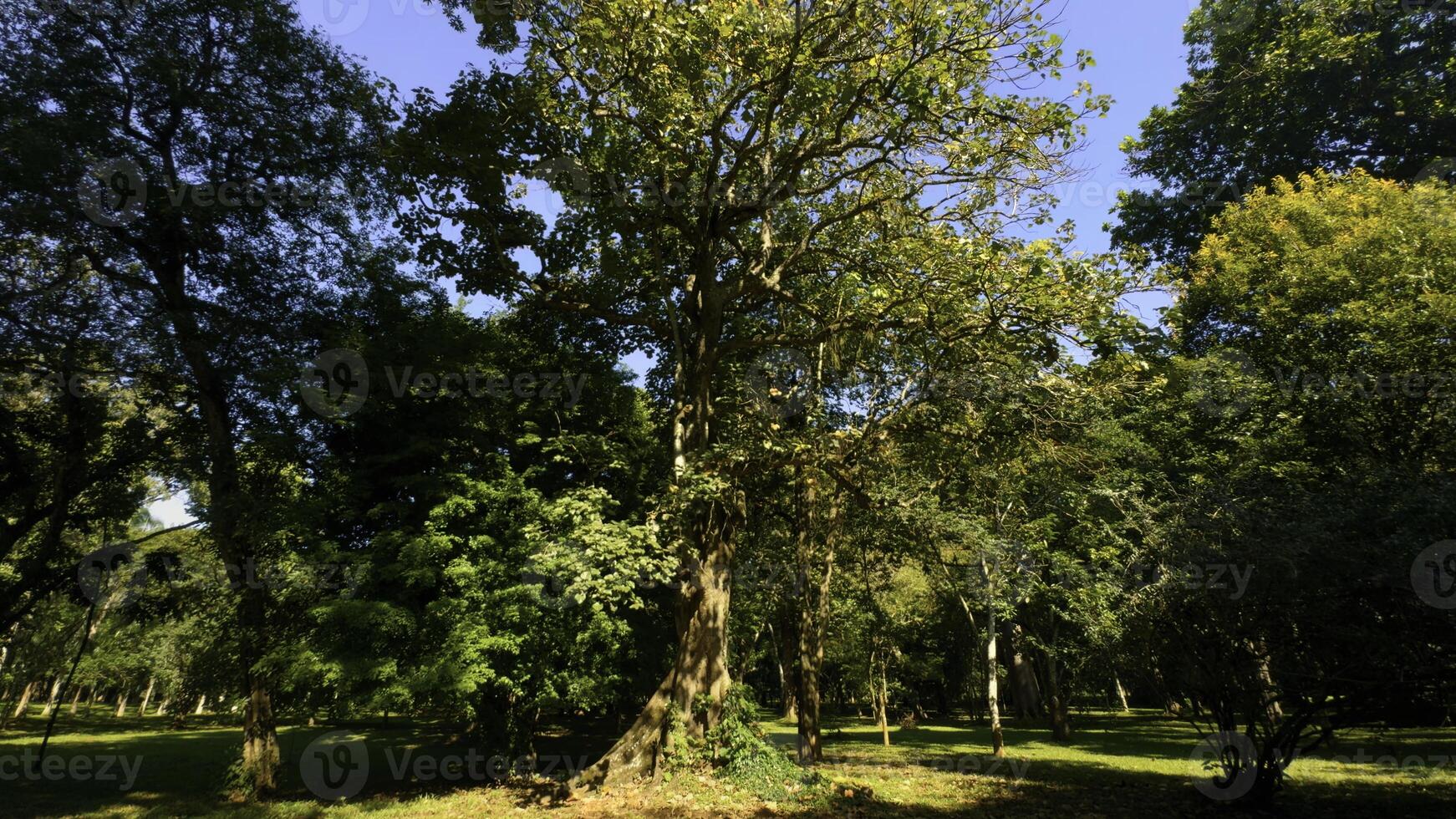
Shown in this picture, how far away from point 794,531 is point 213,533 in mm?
11578

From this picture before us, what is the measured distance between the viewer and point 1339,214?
15977 millimetres

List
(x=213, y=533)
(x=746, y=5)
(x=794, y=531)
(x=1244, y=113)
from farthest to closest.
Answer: (x=1244, y=113) < (x=794, y=531) < (x=213, y=533) < (x=746, y=5)

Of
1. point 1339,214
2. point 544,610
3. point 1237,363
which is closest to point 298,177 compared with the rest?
point 544,610

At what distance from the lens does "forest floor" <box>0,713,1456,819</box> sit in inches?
370

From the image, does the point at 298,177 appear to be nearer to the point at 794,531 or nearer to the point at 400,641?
the point at 400,641
